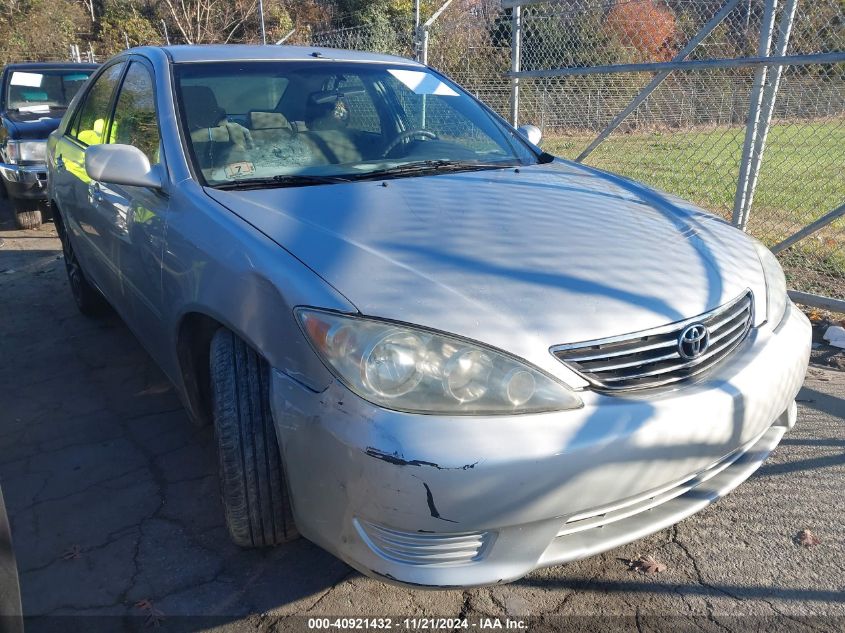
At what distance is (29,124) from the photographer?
7.11 meters

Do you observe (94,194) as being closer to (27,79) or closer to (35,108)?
(35,108)

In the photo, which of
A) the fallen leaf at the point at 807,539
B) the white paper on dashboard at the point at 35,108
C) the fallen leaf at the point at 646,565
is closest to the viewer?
the fallen leaf at the point at 646,565

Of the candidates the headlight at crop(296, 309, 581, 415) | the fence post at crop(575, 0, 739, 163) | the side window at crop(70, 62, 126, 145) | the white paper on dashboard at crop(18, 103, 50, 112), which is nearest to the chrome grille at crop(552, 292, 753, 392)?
the headlight at crop(296, 309, 581, 415)

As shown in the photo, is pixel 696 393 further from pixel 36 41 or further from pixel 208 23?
pixel 36 41

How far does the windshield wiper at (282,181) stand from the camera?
8.21 feet

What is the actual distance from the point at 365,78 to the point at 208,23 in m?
19.6

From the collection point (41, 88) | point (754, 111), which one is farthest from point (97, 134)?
point (41, 88)

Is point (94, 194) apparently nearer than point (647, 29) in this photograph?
Yes

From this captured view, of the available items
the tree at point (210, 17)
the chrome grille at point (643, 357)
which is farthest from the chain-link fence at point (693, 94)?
the tree at point (210, 17)

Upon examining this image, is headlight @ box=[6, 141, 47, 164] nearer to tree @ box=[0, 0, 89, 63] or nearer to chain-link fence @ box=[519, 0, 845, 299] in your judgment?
chain-link fence @ box=[519, 0, 845, 299]

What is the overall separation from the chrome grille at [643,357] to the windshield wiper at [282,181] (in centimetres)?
122

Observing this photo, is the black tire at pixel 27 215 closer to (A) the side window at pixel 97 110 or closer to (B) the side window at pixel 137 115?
(A) the side window at pixel 97 110

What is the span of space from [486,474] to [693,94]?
463 cm

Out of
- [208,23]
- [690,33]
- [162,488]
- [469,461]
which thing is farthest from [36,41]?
[469,461]
